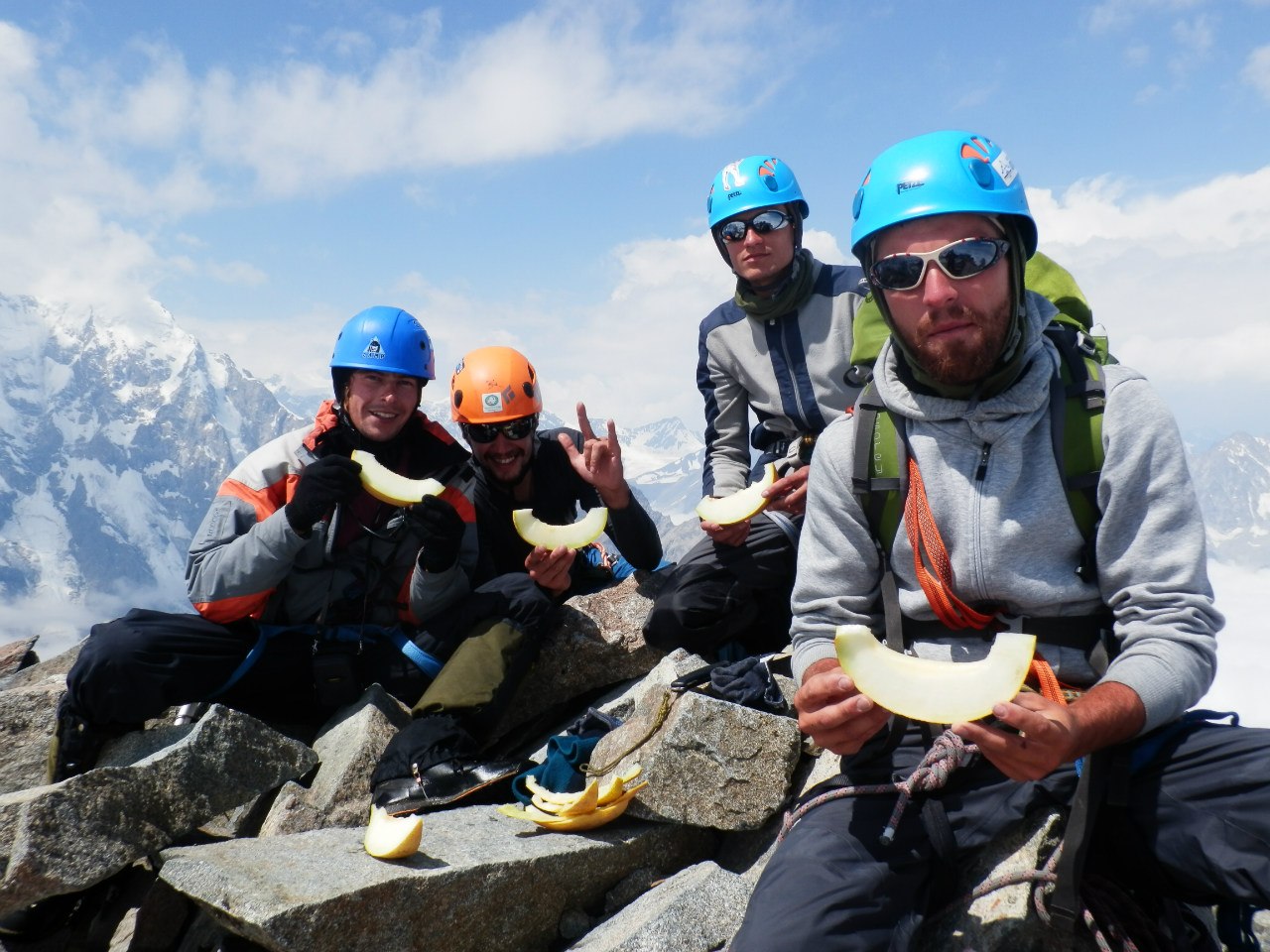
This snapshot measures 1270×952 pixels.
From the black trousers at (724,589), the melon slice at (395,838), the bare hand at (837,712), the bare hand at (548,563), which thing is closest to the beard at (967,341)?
the bare hand at (837,712)

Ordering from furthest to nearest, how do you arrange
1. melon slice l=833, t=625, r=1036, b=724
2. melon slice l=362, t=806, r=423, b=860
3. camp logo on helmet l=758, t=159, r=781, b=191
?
Answer: camp logo on helmet l=758, t=159, r=781, b=191
melon slice l=362, t=806, r=423, b=860
melon slice l=833, t=625, r=1036, b=724

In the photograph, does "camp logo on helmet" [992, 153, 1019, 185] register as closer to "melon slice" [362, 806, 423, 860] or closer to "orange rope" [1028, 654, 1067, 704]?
"orange rope" [1028, 654, 1067, 704]

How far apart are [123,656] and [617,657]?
4000 mm

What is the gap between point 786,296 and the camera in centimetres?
830

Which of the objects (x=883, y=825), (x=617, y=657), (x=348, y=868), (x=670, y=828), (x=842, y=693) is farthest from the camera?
(x=617, y=657)

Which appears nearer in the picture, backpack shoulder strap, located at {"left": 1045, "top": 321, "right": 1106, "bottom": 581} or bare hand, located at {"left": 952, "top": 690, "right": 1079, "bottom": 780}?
bare hand, located at {"left": 952, "top": 690, "right": 1079, "bottom": 780}

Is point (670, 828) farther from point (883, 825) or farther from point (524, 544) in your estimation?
point (524, 544)

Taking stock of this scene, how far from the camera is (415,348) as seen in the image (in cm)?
842

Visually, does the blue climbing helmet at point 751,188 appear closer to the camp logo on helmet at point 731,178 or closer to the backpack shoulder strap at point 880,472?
the camp logo on helmet at point 731,178

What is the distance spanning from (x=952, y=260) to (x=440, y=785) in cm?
456

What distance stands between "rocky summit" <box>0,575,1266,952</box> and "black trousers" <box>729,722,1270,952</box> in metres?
0.24

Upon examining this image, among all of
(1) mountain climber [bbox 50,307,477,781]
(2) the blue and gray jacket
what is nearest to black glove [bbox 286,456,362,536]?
(1) mountain climber [bbox 50,307,477,781]

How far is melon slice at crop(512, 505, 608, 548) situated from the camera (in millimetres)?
7977

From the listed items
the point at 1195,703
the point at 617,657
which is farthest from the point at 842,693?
the point at 617,657
